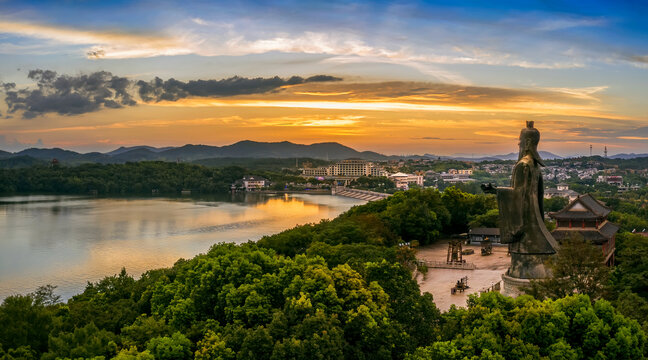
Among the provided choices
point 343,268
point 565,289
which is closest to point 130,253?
point 343,268

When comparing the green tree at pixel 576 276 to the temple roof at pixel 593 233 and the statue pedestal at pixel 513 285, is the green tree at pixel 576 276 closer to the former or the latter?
the statue pedestal at pixel 513 285

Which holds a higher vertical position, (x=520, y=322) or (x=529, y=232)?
(x=529, y=232)

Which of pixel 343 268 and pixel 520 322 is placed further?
pixel 343 268

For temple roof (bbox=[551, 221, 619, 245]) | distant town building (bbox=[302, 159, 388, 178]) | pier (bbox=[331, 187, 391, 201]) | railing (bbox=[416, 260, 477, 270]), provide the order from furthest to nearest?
distant town building (bbox=[302, 159, 388, 178]) < pier (bbox=[331, 187, 391, 201]) < railing (bbox=[416, 260, 477, 270]) < temple roof (bbox=[551, 221, 619, 245])

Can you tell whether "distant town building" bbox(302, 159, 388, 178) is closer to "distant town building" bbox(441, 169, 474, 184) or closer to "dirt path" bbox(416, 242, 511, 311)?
"distant town building" bbox(441, 169, 474, 184)

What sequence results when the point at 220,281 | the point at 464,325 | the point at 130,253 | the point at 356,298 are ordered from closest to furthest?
the point at 464,325
the point at 356,298
the point at 220,281
the point at 130,253

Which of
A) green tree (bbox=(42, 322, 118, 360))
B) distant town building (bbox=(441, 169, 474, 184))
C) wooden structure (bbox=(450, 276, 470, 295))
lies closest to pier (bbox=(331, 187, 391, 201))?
distant town building (bbox=(441, 169, 474, 184))

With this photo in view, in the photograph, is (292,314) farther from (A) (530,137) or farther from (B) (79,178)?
(B) (79,178)

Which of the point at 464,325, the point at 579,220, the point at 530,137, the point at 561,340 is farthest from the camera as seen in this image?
the point at 579,220
